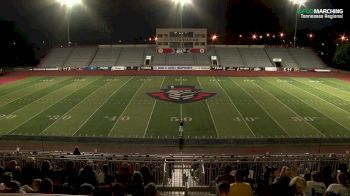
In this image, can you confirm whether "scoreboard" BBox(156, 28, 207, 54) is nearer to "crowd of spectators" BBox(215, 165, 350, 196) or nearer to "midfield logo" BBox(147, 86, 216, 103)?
"midfield logo" BBox(147, 86, 216, 103)

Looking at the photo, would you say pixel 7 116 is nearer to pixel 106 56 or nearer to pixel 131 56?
pixel 106 56

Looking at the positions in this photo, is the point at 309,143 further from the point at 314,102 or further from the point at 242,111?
the point at 314,102

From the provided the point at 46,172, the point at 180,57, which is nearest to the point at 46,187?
the point at 46,172

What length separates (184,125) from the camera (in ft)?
68.0

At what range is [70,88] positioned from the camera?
34562 mm

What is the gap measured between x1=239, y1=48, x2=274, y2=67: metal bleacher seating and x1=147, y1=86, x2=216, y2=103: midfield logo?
26.6 metres

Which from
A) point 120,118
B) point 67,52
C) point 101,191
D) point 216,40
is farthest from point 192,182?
point 216,40

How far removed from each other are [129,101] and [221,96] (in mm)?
7444

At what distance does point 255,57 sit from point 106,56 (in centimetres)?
2432

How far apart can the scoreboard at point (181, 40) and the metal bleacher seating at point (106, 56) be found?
A: 7.36 metres

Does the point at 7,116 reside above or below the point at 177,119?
above

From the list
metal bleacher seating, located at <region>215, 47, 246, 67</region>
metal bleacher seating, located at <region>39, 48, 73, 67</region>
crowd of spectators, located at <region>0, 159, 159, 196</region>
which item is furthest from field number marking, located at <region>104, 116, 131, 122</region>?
metal bleacher seating, located at <region>39, 48, 73, 67</region>

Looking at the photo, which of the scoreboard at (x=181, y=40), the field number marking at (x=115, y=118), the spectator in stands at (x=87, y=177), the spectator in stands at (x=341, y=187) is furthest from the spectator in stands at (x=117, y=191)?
the scoreboard at (x=181, y=40)

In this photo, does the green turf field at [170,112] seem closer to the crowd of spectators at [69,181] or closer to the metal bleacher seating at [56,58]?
the crowd of spectators at [69,181]
